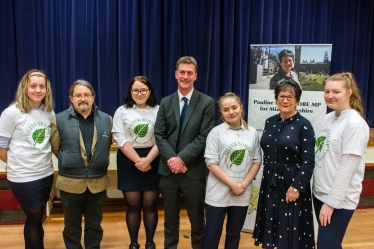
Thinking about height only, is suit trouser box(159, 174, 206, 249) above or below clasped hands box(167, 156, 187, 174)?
below

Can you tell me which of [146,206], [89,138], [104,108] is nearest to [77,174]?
[89,138]

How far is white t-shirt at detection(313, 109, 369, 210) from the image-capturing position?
64.7 inches

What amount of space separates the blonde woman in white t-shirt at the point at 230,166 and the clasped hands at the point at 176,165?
0.19 metres

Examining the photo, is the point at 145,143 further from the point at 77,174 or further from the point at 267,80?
the point at 267,80

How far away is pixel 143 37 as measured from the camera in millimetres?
3414

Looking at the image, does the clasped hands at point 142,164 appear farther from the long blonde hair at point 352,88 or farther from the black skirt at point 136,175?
the long blonde hair at point 352,88

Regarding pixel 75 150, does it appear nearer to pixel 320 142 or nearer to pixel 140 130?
pixel 140 130

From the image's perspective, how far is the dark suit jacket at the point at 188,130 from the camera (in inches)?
85.0

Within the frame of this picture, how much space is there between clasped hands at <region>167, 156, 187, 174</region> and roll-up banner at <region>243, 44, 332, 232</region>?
0.97 metres

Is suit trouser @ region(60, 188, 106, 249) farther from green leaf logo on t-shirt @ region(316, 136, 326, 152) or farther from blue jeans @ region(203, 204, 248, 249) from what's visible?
green leaf logo on t-shirt @ region(316, 136, 326, 152)

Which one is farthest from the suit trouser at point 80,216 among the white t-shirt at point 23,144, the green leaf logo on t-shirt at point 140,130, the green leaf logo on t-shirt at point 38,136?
the green leaf logo on t-shirt at point 140,130

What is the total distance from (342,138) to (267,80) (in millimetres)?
1212

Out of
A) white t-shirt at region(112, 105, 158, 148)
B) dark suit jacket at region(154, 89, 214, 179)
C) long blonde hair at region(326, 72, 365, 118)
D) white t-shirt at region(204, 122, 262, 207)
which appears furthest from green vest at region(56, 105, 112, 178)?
long blonde hair at region(326, 72, 365, 118)

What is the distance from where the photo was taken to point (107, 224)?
315 cm
